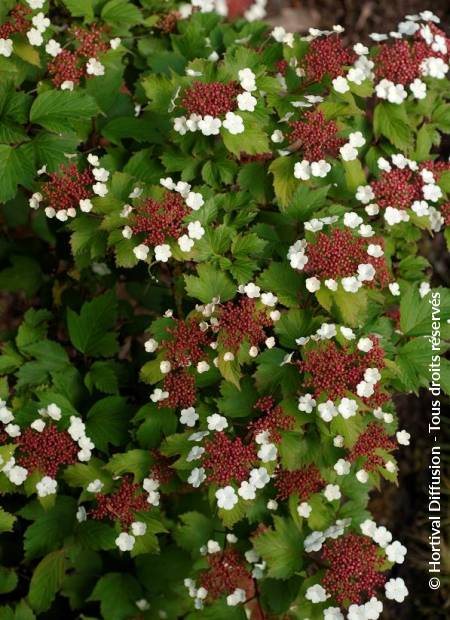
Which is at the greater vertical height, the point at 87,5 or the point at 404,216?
the point at 87,5

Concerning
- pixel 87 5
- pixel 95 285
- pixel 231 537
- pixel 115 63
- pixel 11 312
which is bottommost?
pixel 11 312

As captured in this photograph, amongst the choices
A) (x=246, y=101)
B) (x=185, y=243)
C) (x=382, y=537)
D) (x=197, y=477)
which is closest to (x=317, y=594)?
(x=382, y=537)

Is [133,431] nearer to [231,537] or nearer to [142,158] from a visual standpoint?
[231,537]

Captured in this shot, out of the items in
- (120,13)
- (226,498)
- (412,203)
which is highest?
(120,13)

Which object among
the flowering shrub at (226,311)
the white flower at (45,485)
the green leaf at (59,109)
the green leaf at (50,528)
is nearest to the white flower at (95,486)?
the flowering shrub at (226,311)

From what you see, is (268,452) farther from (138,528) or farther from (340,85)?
(340,85)

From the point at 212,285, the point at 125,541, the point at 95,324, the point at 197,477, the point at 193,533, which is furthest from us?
the point at 95,324

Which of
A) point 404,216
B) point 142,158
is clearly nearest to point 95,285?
point 142,158
